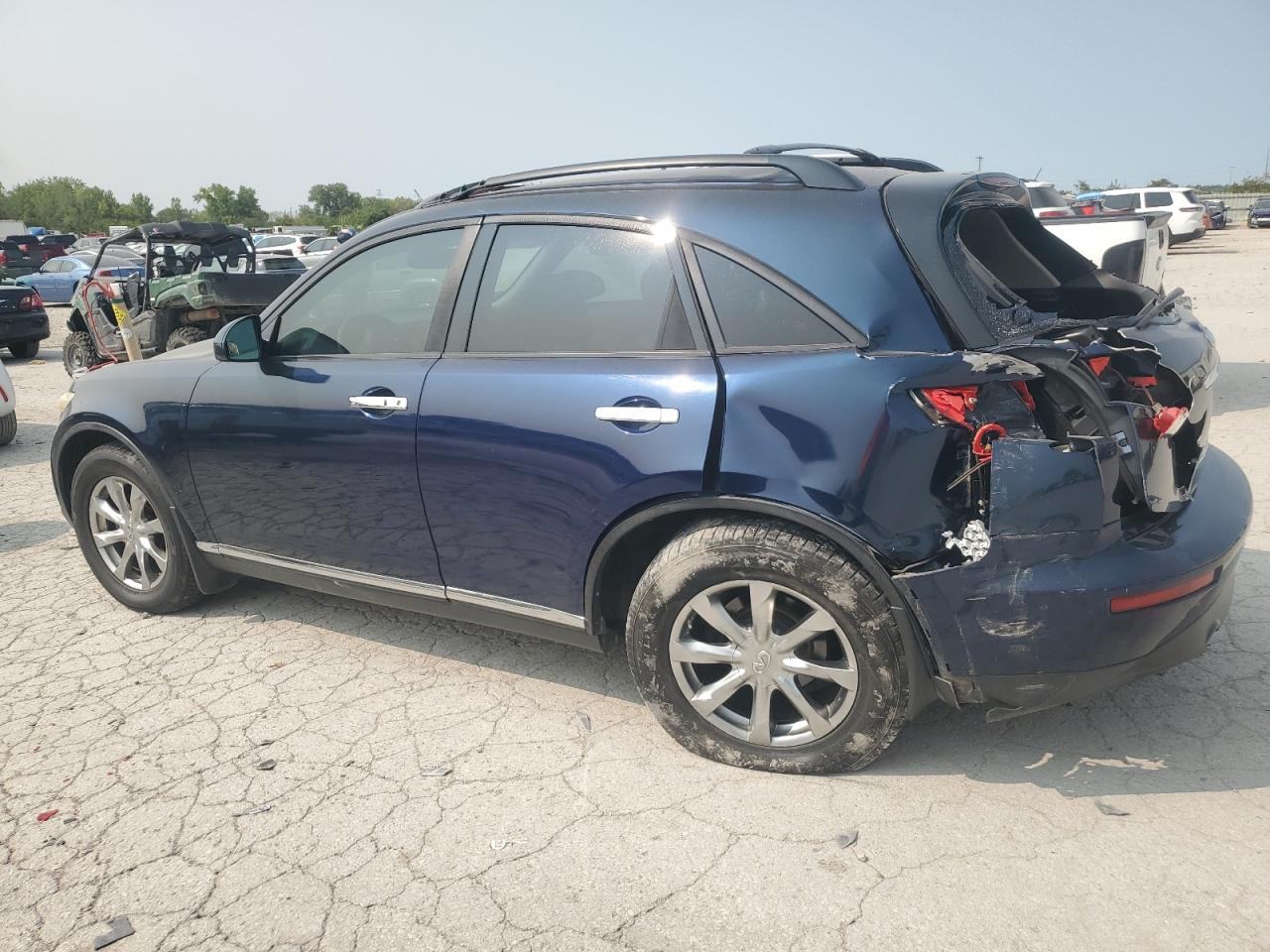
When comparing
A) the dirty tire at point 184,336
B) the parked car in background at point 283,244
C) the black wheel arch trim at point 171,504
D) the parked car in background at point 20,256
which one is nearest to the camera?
the black wheel arch trim at point 171,504

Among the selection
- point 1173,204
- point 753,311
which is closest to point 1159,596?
point 753,311

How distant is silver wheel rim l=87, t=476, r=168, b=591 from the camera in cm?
433

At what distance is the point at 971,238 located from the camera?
3406 millimetres

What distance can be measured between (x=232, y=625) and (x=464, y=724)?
1.57m

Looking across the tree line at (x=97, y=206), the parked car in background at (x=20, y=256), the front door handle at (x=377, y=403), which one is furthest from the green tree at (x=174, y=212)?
the front door handle at (x=377, y=403)

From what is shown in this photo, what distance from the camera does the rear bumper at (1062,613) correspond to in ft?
8.04

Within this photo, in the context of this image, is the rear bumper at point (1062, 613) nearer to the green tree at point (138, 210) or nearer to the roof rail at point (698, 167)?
the roof rail at point (698, 167)

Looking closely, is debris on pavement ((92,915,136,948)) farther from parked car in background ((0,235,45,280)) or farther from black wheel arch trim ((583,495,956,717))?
parked car in background ((0,235,45,280))

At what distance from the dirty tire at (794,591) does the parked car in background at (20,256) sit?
77.7 feet

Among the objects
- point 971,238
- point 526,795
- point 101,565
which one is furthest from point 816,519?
point 101,565

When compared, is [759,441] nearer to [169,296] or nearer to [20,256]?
[169,296]

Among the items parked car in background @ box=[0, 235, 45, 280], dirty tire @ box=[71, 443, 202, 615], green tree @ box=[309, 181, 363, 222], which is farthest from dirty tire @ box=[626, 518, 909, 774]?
green tree @ box=[309, 181, 363, 222]

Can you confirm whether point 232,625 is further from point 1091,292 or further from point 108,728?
point 1091,292

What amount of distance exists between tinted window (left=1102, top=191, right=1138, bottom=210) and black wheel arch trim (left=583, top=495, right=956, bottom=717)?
30.8 m
